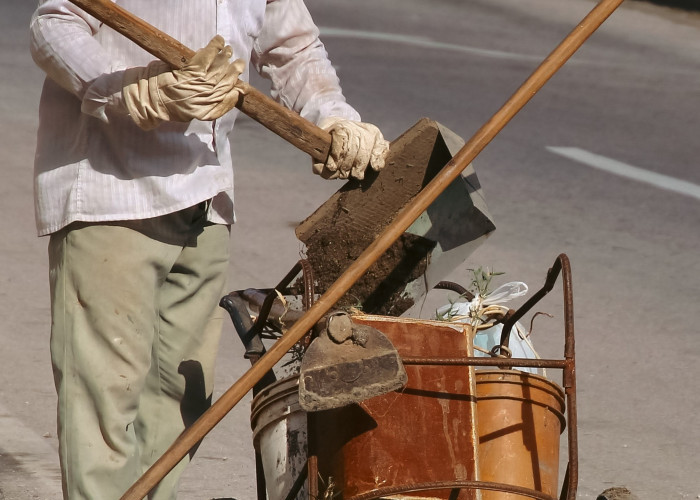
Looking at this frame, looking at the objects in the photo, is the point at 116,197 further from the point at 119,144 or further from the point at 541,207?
the point at 541,207

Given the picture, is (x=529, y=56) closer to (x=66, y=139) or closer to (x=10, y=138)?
(x=10, y=138)

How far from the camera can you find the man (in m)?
2.72

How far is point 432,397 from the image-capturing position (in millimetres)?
2650

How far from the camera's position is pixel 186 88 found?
8.43 ft

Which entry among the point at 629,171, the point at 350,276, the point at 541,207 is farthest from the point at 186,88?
the point at 629,171

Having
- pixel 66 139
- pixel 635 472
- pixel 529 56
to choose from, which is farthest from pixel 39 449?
pixel 529 56

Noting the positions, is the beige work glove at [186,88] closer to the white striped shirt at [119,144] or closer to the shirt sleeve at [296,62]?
the white striped shirt at [119,144]

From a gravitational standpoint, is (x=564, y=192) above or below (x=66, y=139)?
above

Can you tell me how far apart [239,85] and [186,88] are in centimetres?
16

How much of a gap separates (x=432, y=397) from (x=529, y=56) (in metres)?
8.94

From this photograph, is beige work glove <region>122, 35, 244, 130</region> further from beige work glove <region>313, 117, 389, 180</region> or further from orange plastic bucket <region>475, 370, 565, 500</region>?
orange plastic bucket <region>475, 370, 565, 500</region>

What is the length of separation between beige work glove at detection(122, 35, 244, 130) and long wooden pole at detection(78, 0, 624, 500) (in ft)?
0.72

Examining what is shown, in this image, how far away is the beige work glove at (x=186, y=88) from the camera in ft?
8.43

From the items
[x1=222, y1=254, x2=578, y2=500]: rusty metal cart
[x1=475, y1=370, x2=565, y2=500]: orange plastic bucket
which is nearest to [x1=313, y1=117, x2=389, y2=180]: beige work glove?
[x1=222, y1=254, x2=578, y2=500]: rusty metal cart
